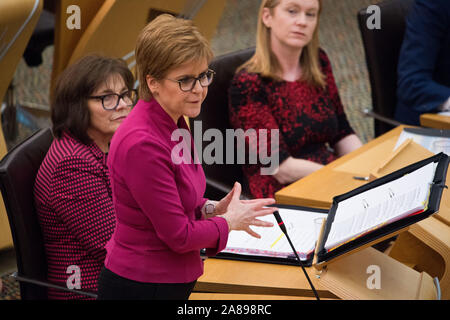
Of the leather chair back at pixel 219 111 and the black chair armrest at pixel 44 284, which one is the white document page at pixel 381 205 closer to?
the black chair armrest at pixel 44 284

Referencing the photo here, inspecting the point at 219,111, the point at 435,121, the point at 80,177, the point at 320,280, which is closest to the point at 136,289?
the point at 320,280

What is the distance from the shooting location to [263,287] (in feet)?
4.86

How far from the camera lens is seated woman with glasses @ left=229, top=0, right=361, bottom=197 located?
7.73ft

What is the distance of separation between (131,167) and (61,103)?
72cm

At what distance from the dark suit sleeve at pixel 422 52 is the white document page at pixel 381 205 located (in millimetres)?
1309

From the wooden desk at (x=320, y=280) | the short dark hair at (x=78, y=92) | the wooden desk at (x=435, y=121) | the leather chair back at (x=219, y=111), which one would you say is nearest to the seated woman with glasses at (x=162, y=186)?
the wooden desk at (x=320, y=280)

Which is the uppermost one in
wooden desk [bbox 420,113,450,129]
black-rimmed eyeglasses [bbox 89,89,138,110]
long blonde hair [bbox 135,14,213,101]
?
long blonde hair [bbox 135,14,213,101]

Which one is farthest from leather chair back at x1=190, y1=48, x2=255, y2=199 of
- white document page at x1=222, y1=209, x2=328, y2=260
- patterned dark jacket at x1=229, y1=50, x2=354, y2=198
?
white document page at x1=222, y1=209, x2=328, y2=260

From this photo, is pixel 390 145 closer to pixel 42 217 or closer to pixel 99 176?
pixel 99 176

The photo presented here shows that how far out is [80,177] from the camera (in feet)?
5.58

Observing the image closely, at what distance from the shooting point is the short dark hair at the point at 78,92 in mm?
1796

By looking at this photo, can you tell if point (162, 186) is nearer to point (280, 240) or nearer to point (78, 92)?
point (280, 240)

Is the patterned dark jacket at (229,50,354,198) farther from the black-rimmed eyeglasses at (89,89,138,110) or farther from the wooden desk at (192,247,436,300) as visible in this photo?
the wooden desk at (192,247,436,300)

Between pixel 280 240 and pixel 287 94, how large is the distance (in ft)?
2.98
